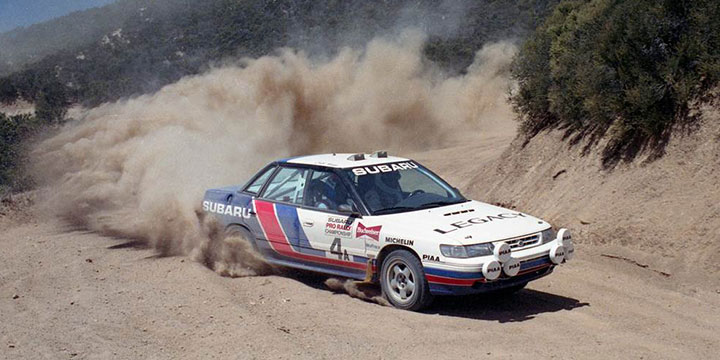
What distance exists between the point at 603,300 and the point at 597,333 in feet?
4.25

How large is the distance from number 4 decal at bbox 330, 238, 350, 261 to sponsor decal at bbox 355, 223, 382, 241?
0.93 feet

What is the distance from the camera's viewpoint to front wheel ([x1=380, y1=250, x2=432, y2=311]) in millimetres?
7703

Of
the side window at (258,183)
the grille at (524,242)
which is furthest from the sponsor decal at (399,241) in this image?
the side window at (258,183)

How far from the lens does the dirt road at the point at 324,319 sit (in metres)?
6.74

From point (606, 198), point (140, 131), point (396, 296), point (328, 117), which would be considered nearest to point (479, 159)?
point (328, 117)

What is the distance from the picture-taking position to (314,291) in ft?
29.2

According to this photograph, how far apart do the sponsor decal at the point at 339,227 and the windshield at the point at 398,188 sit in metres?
0.28

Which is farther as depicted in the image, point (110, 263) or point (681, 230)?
point (110, 263)

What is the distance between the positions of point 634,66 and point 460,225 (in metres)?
4.73

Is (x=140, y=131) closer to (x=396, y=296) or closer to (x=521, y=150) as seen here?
(x=521, y=150)

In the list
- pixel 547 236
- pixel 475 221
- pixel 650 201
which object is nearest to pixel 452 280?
pixel 475 221

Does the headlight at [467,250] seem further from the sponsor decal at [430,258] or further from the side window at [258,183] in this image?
the side window at [258,183]

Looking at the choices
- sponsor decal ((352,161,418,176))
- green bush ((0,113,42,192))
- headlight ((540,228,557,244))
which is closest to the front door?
sponsor decal ((352,161,418,176))

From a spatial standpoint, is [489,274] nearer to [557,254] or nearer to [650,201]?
[557,254]
